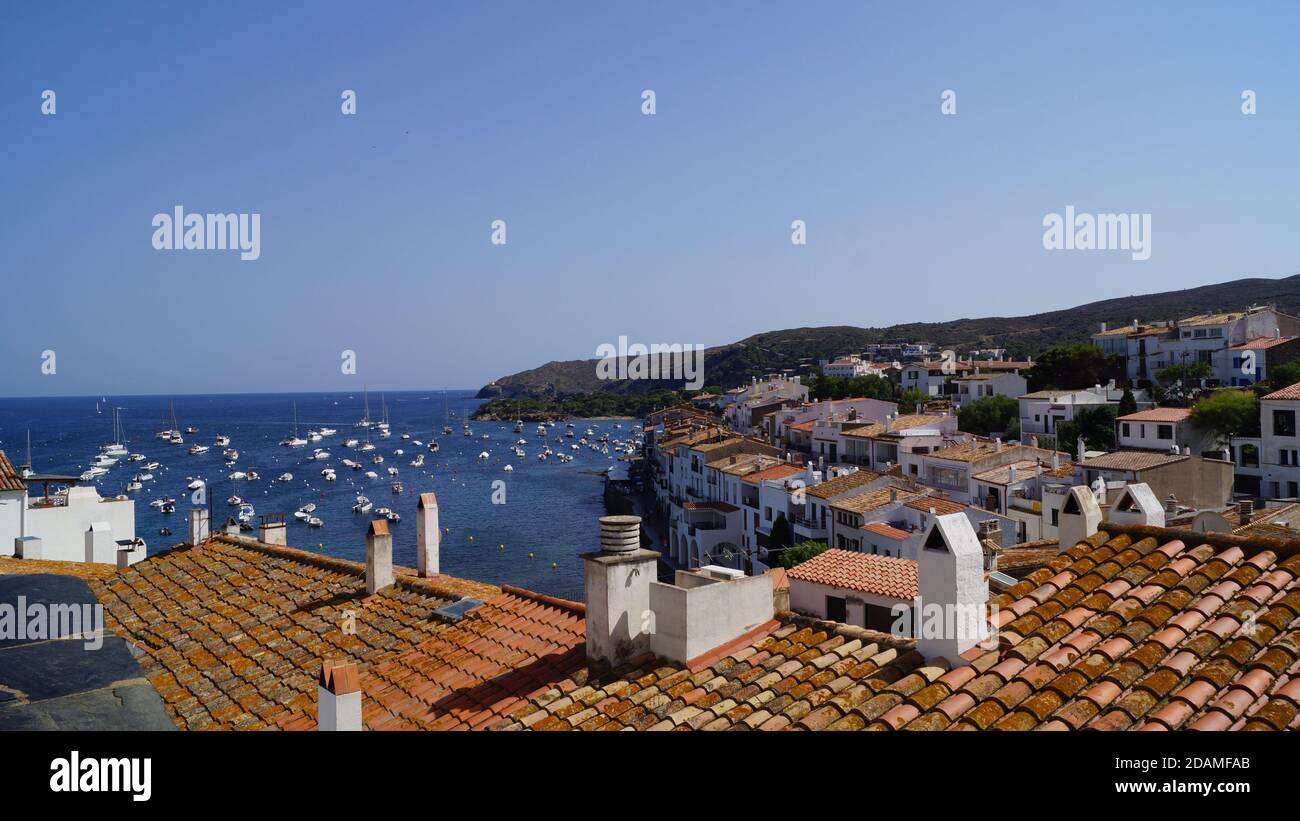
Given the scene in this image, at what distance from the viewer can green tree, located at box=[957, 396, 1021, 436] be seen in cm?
6128

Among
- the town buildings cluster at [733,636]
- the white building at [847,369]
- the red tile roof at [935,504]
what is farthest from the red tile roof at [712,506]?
the white building at [847,369]

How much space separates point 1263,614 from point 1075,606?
107cm

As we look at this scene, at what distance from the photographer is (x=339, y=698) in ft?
20.2

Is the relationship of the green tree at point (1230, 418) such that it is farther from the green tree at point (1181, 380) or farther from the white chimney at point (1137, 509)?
the white chimney at point (1137, 509)

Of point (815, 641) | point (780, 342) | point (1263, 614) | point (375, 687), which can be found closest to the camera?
point (1263, 614)

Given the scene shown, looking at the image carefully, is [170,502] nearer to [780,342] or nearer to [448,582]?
[448,582]

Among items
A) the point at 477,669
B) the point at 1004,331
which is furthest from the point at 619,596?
the point at 1004,331

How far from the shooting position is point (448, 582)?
12148 mm

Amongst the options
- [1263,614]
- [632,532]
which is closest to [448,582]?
[632,532]

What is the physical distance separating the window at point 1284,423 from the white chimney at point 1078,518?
130 ft

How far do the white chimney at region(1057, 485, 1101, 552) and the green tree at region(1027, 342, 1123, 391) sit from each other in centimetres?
6491

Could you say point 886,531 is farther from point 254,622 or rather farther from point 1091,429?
point 254,622

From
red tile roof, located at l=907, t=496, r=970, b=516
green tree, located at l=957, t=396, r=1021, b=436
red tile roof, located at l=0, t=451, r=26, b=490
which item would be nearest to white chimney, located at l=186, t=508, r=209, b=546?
red tile roof, located at l=0, t=451, r=26, b=490

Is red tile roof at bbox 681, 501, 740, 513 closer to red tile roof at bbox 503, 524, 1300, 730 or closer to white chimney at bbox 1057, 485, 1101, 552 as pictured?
white chimney at bbox 1057, 485, 1101, 552
